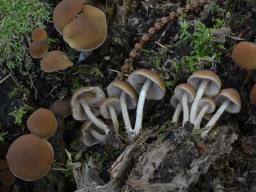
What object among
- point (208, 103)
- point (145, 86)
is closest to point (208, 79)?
point (208, 103)

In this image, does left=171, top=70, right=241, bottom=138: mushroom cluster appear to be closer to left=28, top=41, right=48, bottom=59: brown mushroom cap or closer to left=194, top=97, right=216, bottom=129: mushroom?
left=194, top=97, right=216, bottom=129: mushroom

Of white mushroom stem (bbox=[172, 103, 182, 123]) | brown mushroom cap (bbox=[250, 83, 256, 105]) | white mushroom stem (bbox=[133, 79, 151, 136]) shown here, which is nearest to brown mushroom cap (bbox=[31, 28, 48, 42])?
white mushroom stem (bbox=[133, 79, 151, 136])

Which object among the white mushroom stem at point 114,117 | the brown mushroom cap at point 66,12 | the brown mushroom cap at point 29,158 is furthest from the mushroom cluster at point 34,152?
the brown mushroom cap at point 66,12

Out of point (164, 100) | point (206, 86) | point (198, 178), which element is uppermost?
point (206, 86)

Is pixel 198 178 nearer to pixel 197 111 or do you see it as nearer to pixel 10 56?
pixel 197 111

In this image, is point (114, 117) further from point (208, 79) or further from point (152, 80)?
point (208, 79)

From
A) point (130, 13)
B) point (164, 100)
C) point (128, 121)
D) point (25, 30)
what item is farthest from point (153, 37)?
point (25, 30)

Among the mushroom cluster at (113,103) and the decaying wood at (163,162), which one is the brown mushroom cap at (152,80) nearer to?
the mushroom cluster at (113,103)
